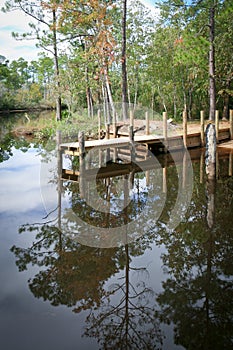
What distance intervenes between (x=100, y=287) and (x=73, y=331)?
0.94 meters

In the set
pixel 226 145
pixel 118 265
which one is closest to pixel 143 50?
pixel 226 145

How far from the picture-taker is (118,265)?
544 cm

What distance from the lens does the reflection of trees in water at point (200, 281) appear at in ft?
12.7

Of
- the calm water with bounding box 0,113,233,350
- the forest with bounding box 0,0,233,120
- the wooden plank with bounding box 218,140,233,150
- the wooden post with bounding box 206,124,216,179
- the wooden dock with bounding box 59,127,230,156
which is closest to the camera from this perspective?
the calm water with bounding box 0,113,233,350

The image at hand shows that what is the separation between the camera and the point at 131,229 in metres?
6.74

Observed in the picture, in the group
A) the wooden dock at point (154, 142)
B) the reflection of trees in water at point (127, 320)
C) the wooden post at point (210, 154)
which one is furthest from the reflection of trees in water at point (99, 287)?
the wooden dock at point (154, 142)

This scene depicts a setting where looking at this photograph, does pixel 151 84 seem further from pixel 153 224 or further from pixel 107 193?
pixel 153 224

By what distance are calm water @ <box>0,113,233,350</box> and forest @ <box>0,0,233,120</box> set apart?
26.7ft

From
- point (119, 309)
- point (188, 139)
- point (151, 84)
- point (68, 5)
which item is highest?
point (68, 5)

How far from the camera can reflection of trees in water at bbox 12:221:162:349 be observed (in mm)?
3973

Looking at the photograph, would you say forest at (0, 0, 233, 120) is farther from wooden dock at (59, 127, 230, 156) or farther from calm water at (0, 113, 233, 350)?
calm water at (0, 113, 233, 350)

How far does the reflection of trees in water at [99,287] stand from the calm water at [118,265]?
0.01 metres

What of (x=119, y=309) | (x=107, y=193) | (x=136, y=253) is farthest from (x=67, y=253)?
(x=107, y=193)

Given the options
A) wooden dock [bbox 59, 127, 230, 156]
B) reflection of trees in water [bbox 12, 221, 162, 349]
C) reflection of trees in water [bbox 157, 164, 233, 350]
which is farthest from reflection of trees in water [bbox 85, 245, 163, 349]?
wooden dock [bbox 59, 127, 230, 156]
